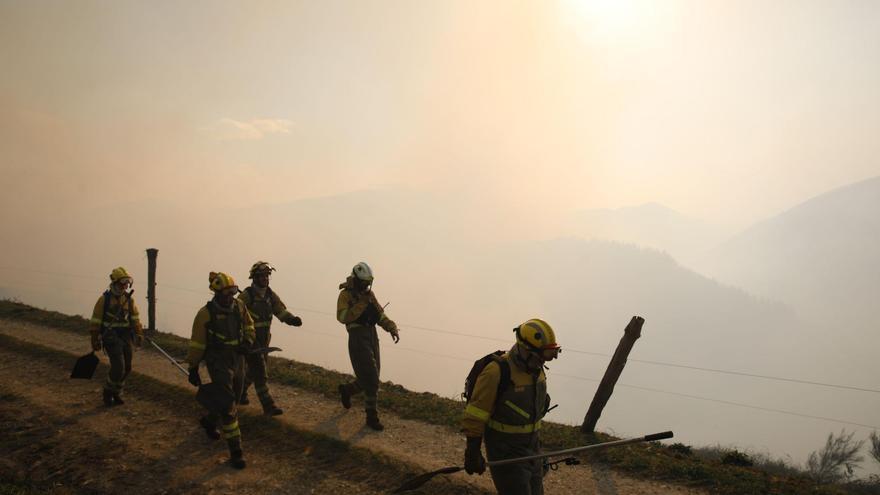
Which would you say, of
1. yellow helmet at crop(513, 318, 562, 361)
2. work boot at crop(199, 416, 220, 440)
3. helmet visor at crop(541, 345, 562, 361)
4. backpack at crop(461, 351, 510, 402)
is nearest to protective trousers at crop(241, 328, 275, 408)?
work boot at crop(199, 416, 220, 440)

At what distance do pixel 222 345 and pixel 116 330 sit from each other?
4101 millimetres

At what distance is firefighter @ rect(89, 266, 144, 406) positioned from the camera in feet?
36.7

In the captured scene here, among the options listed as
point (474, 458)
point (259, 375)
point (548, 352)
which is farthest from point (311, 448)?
point (548, 352)

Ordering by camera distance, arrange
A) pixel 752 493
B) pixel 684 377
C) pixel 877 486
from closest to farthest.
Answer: pixel 752 493
pixel 877 486
pixel 684 377

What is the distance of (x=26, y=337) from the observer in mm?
16859

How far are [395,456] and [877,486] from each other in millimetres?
10073

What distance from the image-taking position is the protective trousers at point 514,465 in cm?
586

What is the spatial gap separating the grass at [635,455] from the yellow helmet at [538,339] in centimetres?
520

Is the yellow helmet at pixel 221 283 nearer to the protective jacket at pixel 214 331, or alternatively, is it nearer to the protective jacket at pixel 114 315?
the protective jacket at pixel 214 331

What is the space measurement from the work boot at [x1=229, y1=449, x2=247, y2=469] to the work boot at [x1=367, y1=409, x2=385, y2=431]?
268cm

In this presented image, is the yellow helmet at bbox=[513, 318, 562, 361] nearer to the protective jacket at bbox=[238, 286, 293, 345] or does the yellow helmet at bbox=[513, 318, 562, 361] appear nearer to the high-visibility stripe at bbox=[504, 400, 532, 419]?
the high-visibility stripe at bbox=[504, 400, 532, 419]

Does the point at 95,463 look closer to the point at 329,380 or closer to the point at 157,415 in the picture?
the point at 157,415

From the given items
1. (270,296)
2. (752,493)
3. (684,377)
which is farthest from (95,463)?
(684,377)

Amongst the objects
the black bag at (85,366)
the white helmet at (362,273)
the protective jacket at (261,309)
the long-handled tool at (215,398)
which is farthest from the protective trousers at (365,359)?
the black bag at (85,366)
